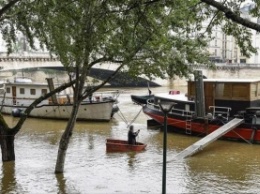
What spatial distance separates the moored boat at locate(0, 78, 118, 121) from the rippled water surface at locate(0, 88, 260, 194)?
5.70m

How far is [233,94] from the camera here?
2353 centimetres

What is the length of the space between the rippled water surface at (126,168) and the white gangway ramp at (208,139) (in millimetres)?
328

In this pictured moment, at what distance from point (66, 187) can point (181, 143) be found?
10.4 m

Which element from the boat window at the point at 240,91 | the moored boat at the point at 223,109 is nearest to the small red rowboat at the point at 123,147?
the moored boat at the point at 223,109

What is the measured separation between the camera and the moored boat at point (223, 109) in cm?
2202

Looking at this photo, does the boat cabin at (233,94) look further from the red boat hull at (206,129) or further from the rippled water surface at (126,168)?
the rippled water surface at (126,168)

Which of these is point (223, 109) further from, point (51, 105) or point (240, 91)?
point (51, 105)

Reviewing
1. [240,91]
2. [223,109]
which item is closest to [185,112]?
[223,109]

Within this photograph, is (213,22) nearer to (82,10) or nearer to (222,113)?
(82,10)

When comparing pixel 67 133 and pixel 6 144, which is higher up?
pixel 67 133

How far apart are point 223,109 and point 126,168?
929 cm

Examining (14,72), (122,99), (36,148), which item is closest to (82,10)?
(36,148)

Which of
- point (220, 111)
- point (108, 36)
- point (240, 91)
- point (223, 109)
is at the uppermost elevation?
point (108, 36)

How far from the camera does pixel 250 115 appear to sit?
71.9 feet
